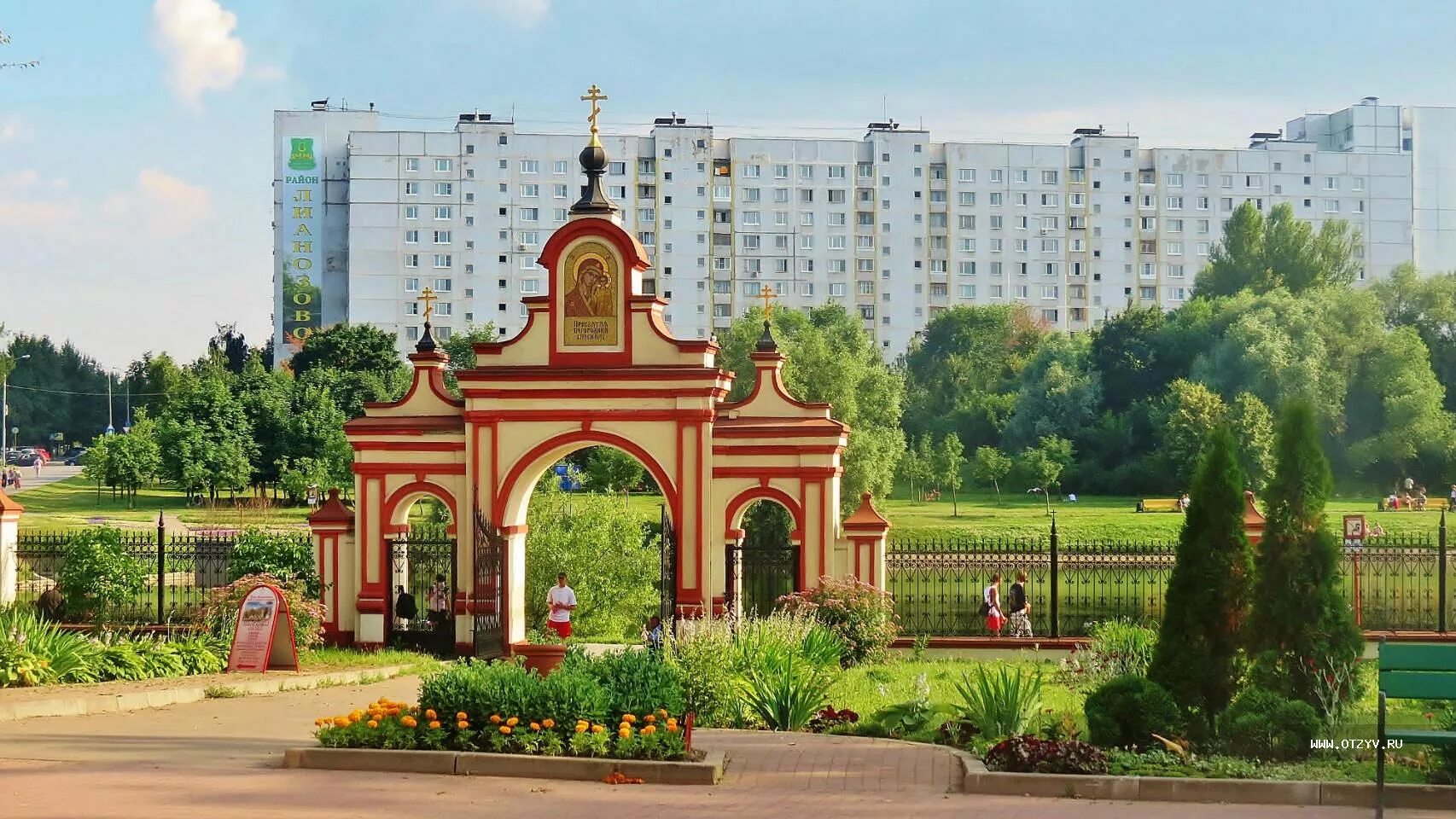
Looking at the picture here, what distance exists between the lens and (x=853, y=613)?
23.1 meters

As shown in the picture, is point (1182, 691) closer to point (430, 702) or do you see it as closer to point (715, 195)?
point (430, 702)

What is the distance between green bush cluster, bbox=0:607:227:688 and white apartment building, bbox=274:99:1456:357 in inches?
2963

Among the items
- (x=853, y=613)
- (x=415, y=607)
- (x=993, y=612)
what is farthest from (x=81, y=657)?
(x=993, y=612)

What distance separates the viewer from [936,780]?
13.2m

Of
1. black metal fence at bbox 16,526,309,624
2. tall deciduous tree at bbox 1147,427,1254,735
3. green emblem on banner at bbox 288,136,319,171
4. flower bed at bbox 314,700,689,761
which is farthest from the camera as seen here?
green emblem on banner at bbox 288,136,319,171

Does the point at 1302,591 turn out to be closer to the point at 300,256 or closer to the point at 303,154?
the point at 303,154

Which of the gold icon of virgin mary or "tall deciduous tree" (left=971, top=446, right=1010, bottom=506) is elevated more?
the gold icon of virgin mary

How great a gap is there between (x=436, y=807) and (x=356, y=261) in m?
91.5

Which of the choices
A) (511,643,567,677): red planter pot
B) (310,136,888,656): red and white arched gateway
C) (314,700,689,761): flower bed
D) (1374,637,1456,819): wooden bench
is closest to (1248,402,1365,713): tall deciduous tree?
(1374,637,1456,819): wooden bench

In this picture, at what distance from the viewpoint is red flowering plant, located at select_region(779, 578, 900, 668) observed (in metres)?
22.9

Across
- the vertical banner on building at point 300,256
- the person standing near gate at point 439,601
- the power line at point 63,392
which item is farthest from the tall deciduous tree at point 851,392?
the power line at point 63,392

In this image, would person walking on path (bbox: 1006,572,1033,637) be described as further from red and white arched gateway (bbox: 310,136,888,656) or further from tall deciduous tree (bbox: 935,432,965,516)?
tall deciduous tree (bbox: 935,432,965,516)

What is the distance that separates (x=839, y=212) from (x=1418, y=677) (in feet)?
305

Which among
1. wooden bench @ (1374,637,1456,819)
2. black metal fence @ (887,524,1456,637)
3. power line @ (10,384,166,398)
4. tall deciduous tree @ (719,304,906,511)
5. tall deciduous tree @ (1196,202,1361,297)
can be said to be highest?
tall deciduous tree @ (1196,202,1361,297)
